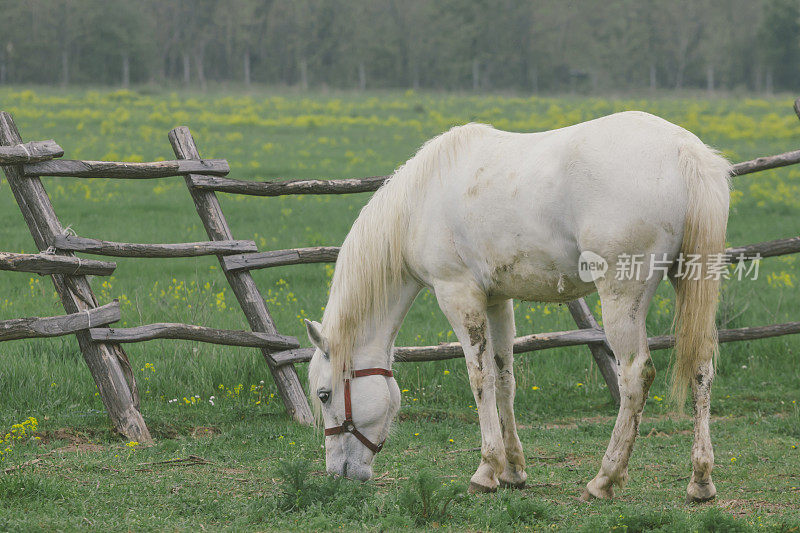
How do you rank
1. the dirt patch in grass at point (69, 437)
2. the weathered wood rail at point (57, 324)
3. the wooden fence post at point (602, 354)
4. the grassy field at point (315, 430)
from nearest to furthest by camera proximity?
1. the grassy field at point (315, 430)
2. the weathered wood rail at point (57, 324)
3. the dirt patch in grass at point (69, 437)
4. the wooden fence post at point (602, 354)

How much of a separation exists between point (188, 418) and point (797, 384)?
4882mm

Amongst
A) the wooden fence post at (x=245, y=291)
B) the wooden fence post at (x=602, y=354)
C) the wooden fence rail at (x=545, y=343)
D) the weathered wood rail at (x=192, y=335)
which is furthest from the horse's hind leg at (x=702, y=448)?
the weathered wood rail at (x=192, y=335)

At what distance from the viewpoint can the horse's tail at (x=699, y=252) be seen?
12.6 feet

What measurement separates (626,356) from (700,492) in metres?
0.73

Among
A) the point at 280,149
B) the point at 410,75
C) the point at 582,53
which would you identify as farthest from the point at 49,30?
the point at 280,149

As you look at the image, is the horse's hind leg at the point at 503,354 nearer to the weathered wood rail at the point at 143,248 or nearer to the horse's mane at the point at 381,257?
the horse's mane at the point at 381,257

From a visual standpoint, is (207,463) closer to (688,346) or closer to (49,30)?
(688,346)

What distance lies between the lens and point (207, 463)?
16.1 feet

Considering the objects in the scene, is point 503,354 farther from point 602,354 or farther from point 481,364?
point 602,354

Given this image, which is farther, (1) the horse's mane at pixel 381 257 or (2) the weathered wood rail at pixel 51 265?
(2) the weathered wood rail at pixel 51 265

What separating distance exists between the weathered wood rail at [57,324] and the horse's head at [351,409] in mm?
1681

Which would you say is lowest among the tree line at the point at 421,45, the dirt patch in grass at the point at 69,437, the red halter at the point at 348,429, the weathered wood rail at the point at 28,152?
the dirt patch in grass at the point at 69,437

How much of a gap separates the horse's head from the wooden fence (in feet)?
4.98

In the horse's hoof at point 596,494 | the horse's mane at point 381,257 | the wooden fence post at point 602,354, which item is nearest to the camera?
the horse's hoof at point 596,494
